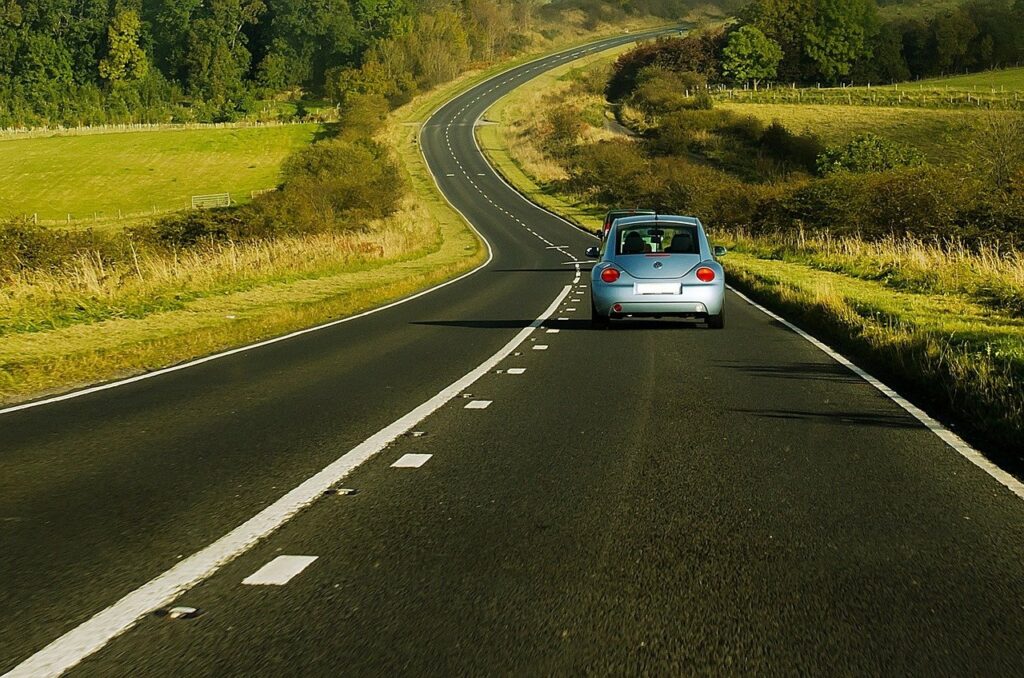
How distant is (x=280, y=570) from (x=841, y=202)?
38703 millimetres

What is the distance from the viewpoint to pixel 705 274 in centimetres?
1570

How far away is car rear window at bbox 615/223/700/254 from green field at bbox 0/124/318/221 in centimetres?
6159

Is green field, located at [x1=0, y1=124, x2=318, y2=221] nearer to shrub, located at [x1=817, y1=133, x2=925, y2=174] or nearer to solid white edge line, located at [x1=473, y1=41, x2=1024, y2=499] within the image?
shrub, located at [x1=817, y1=133, x2=925, y2=174]

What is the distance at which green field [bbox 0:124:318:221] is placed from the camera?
256ft

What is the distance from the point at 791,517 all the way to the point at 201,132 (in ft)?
355

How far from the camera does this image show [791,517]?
5617 millimetres

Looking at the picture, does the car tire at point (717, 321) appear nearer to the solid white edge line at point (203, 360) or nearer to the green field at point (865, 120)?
the solid white edge line at point (203, 360)

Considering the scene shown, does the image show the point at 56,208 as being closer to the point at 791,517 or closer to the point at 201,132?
the point at 201,132

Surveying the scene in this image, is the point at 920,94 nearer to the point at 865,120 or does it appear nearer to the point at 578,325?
the point at 865,120

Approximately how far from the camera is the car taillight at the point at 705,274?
1568 centimetres

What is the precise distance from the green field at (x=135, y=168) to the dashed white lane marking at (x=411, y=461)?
69.0m

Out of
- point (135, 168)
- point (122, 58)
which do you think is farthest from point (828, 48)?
point (122, 58)

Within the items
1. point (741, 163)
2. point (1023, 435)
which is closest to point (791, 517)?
point (1023, 435)

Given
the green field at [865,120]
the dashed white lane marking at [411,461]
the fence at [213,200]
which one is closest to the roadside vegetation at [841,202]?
the green field at [865,120]
